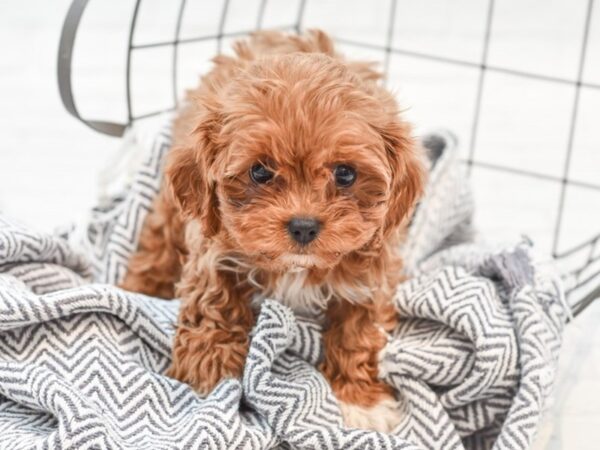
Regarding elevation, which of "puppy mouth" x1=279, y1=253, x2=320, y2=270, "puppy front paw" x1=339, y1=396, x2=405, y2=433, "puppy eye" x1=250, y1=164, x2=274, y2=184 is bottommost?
"puppy front paw" x1=339, y1=396, x2=405, y2=433

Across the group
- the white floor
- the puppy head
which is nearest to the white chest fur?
the puppy head

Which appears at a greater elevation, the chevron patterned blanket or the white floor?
the white floor

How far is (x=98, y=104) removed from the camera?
14.4 ft

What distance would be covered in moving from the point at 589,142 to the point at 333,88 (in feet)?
7.72

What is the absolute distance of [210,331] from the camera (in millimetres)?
2379

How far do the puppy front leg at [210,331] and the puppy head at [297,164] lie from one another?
188mm

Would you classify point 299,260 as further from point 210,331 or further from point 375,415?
point 375,415

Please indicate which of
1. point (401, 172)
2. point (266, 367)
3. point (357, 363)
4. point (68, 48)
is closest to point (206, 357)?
point (266, 367)

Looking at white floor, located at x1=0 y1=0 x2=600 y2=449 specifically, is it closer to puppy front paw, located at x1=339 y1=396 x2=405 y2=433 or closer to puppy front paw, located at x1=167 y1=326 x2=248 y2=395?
puppy front paw, located at x1=339 y1=396 x2=405 y2=433

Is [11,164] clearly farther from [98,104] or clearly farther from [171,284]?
[171,284]

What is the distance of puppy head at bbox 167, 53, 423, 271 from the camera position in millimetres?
2047

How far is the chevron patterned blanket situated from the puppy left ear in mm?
362

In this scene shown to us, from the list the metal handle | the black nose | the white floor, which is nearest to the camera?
the black nose

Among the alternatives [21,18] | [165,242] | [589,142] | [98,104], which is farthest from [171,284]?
[21,18]
